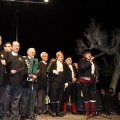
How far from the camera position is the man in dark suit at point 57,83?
842 cm

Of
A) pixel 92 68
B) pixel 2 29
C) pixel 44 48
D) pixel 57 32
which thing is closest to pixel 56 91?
pixel 92 68

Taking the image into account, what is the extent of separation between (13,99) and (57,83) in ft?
6.41

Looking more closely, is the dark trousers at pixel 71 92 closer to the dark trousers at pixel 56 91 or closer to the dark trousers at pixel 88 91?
the dark trousers at pixel 56 91

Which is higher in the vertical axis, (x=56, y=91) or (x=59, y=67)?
(x=59, y=67)

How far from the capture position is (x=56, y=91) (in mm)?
8438

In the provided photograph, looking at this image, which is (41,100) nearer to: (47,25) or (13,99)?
(13,99)

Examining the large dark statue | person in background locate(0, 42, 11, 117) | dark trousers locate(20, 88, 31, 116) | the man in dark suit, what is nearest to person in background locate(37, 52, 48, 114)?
the man in dark suit

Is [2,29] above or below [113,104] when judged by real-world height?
above

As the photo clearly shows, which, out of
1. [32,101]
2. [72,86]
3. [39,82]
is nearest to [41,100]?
[39,82]

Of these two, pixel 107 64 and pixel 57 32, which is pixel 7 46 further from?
pixel 57 32

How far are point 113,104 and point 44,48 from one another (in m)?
15.9

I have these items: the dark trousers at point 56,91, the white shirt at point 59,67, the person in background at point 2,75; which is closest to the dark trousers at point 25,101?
the person in background at point 2,75

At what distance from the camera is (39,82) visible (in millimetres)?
8242

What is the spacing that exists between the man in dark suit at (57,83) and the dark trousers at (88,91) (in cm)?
69
